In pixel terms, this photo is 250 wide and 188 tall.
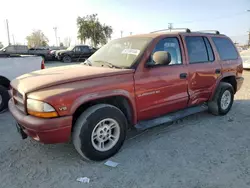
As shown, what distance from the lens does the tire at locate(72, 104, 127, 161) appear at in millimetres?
2906

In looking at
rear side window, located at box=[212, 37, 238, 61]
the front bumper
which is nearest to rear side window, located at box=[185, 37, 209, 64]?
rear side window, located at box=[212, 37, 238, 61]

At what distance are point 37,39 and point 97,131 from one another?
59702 millimetres

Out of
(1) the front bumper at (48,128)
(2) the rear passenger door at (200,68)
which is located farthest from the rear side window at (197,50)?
(1) the front bumper at (48,128)

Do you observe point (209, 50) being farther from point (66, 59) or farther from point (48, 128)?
point (66, 59)

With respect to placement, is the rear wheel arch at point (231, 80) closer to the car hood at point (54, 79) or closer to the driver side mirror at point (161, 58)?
the driver side mirror at point (161, 58)

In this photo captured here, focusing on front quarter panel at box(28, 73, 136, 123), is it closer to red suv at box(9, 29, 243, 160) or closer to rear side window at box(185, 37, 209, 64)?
red suv at box(9, 29, 243, 160)

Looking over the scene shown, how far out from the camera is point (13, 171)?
2910 millimetres

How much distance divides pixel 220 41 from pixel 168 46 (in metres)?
1.71

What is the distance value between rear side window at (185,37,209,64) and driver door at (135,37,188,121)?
260 millimetres

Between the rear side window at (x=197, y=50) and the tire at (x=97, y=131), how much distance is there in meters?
1.86

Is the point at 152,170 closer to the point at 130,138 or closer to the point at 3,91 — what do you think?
the point at 130,138

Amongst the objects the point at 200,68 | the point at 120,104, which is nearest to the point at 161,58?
the point at 120,104

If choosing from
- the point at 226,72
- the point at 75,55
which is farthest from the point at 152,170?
the point at 75,55

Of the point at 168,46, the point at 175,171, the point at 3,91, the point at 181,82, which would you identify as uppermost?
the point at 168,46
